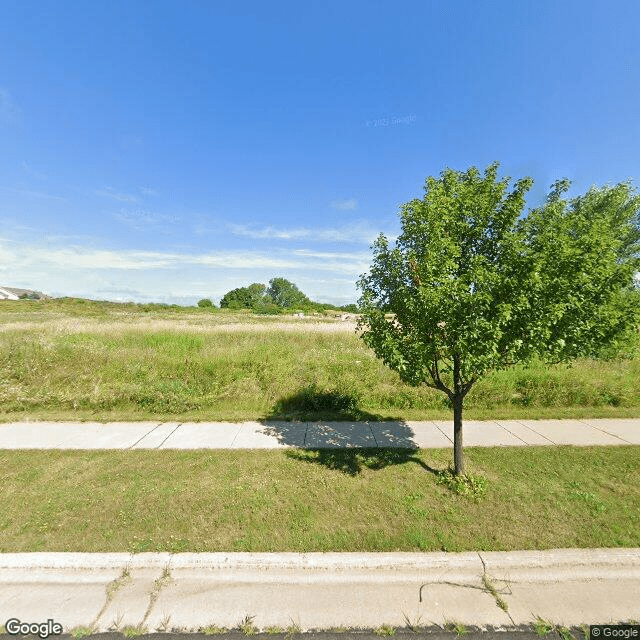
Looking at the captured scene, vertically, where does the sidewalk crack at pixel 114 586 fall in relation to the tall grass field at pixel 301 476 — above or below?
below

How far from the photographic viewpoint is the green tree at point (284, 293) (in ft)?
322

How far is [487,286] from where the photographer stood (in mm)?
3686

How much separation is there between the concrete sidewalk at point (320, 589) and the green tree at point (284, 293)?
3687 inches

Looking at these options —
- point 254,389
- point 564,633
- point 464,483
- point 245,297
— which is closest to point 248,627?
point 564,633

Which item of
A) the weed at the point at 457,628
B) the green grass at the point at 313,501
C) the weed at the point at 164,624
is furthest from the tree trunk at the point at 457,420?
the weed at the point at 164,624

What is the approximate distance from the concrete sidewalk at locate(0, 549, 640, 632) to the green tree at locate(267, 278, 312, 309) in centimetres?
9365

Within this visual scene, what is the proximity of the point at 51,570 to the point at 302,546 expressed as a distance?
269 cm

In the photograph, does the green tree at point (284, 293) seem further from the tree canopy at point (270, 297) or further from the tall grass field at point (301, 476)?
the tall grass field at point (301, 476)

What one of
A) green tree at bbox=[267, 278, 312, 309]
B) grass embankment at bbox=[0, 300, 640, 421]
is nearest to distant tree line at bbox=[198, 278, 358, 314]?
green tree at bbox=[267, 278, 312, 309]

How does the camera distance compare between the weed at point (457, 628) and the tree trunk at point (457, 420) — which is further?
the tree trunk at point (457, 420)

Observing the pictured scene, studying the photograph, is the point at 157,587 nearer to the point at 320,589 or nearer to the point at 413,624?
the point at 320,589

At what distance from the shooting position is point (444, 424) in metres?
6.89

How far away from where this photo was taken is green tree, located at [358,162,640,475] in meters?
3.70

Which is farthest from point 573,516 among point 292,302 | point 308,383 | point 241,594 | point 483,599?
point 292,302
